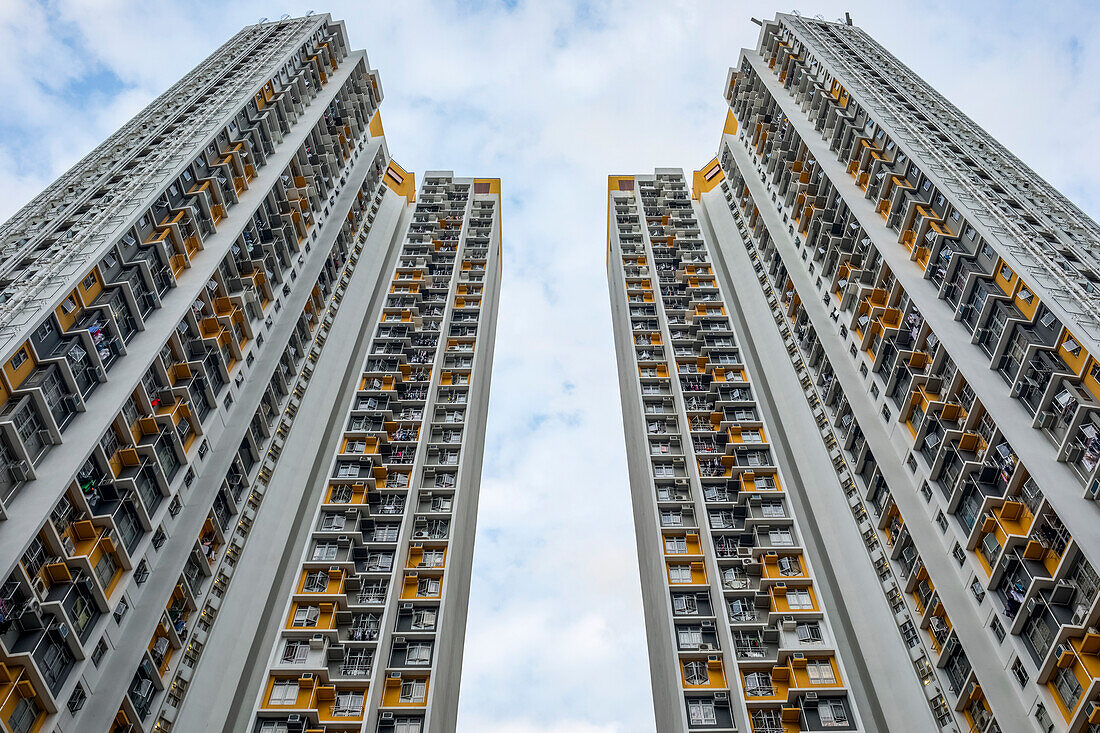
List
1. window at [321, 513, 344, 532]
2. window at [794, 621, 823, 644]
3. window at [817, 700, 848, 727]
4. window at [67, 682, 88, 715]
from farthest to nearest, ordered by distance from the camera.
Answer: window at [321, 513, 344, 532], window at [794, 621, 823, 644], window at [817, 700, 848, 727], window at [67, 682, 88, 715]

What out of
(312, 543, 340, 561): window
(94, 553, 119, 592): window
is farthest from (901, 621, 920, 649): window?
(94, 553, 119, 592): window

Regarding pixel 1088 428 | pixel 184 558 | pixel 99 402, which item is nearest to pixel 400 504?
pixel 184 558

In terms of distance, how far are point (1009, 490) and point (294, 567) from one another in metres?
34.9

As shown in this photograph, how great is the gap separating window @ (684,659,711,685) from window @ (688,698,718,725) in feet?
2.76

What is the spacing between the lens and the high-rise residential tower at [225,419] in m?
30.0

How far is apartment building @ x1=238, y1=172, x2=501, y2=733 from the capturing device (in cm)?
3725

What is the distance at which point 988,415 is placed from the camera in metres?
35.4

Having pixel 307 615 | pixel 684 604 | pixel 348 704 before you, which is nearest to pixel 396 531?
pixel 307 615

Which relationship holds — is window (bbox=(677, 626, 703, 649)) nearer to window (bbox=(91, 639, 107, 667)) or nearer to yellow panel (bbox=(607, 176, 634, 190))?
window (bbox=(91, 639, 107, 667))

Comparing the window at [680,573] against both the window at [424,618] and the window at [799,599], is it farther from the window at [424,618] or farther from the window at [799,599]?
the window at [424,618]

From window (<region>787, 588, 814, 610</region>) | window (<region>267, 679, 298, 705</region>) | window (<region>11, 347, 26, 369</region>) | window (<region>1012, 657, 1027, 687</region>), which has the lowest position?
window (<region>1012, 657, 1027, 687</region>)

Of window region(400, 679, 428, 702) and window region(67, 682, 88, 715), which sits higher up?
window region(400, 679, 428, 702)

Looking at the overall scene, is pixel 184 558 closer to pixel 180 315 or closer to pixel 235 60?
pixel 180 315

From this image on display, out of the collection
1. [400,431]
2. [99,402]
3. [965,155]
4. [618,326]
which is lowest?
[99,402]
